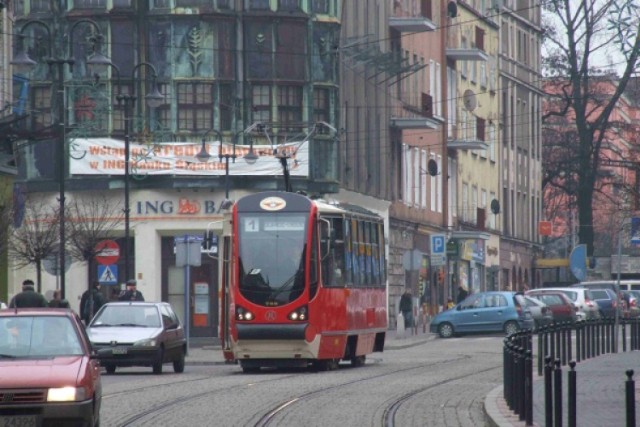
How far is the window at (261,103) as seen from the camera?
57469 millimetres

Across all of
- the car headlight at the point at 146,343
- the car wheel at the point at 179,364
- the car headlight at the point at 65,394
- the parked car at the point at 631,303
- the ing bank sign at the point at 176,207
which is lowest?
the parked car at the point at 631,303

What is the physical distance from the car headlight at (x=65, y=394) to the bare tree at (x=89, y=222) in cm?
3355

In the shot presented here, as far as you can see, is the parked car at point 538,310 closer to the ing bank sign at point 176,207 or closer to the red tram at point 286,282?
the ing bank sign at point 176,207

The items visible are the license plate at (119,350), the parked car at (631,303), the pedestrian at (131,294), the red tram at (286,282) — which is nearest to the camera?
the red tram at (286,282)

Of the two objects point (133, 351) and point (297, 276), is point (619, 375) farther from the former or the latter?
point (133, 351)

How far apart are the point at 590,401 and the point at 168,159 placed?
35.3 m

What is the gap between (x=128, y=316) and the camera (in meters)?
36.3

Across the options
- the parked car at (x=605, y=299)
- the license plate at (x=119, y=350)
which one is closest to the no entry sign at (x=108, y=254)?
the license plate at (x=119, y=350)

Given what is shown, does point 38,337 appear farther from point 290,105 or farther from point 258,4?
point 258,4

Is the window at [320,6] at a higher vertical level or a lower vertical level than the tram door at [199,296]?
higher

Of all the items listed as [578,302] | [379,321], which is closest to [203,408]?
[379,321]

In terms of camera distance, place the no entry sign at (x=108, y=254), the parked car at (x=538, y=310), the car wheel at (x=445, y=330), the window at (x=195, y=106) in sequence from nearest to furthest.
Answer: the no entry sign at (x=108, y=254) < the window at (x=195, y=106) < the parked car at (x=538, y=310) < the car wheel at (x=445, y=330)

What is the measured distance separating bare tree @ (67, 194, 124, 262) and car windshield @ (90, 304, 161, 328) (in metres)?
14.6

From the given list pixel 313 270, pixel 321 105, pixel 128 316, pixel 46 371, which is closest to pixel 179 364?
pixel 128 316
